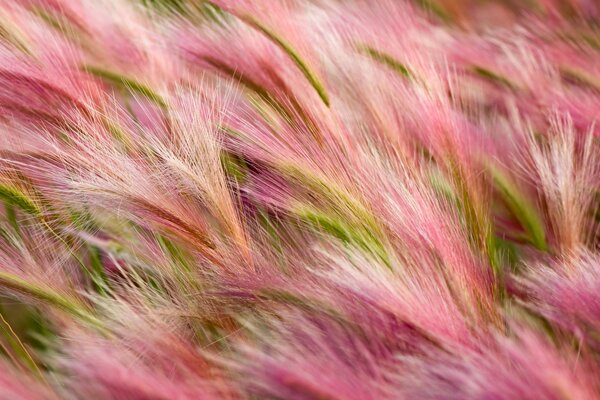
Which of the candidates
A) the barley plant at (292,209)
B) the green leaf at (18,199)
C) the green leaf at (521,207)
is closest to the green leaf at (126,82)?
the barley plant at (292,209)

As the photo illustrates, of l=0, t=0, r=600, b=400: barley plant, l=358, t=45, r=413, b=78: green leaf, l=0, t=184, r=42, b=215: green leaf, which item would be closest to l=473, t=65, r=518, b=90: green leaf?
l=0, t=0, r=600, b=400: barley plant

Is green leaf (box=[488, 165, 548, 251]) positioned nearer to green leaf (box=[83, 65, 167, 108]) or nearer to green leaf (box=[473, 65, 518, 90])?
green leaf (box=[473, 65, 518, 90])

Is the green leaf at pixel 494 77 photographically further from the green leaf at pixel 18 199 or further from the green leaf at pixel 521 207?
the green leaf at pixel 18 199

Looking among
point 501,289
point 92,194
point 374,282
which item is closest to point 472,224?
point 501,289

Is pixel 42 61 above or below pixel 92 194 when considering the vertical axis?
above

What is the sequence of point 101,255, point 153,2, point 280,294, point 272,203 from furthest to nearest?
1. point 153,2
2. point 101,255
3. point 272,203
4. point 280,294

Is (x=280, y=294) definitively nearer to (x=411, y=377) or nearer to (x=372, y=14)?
(x=411, y=377)

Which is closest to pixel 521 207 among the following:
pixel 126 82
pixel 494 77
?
pixel 494 77

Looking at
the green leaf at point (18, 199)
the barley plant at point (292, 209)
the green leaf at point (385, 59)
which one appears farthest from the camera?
the green leaf at point (385, 59)
